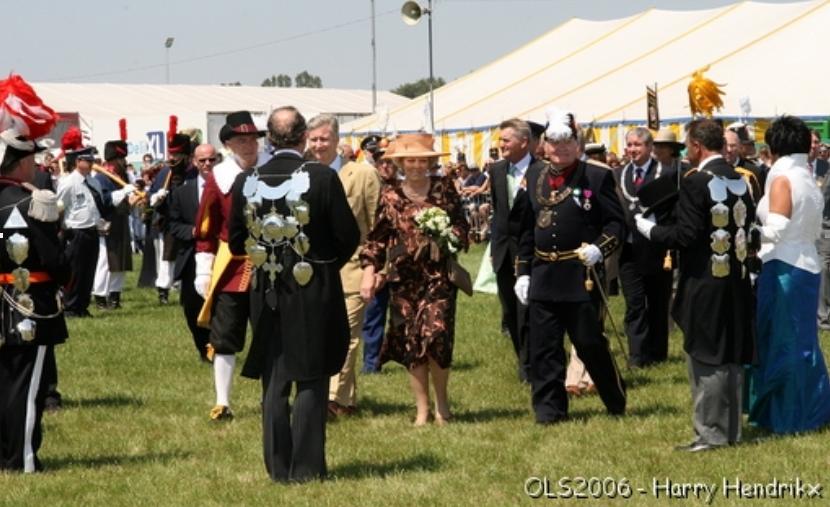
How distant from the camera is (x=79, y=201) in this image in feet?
57.2

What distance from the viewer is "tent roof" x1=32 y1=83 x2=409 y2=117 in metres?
57.2

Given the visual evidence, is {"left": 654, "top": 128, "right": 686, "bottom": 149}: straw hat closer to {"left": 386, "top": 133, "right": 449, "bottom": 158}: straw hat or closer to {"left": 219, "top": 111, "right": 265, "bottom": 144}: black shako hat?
{"left": 386, "top": 133, "right": 449, "bottom": 158}: straw hat

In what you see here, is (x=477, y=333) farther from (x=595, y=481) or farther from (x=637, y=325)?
(x=595, y=481)

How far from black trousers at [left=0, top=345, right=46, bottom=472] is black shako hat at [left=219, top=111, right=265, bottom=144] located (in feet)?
7.55

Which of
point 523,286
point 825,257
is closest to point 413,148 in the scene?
point 523,286

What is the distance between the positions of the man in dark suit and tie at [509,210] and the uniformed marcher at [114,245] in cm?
796

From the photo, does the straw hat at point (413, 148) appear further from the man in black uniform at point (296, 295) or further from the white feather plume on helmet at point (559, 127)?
the man in black uniform at point (296, 295)

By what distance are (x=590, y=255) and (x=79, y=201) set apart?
378 inches

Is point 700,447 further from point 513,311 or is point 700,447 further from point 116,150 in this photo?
point 116,150

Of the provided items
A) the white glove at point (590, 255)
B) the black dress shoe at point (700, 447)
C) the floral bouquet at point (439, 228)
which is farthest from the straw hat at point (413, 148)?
the black dress shoe at point (700, 447)

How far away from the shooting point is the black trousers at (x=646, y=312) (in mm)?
12289

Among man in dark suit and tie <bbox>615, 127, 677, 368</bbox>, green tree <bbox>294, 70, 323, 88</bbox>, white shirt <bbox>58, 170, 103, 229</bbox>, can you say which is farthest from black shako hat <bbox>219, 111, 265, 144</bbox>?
green tree <bbox>294, 70, 323, 88</bbox>

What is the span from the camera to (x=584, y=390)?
431 inches

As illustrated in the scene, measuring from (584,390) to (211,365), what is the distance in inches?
145
